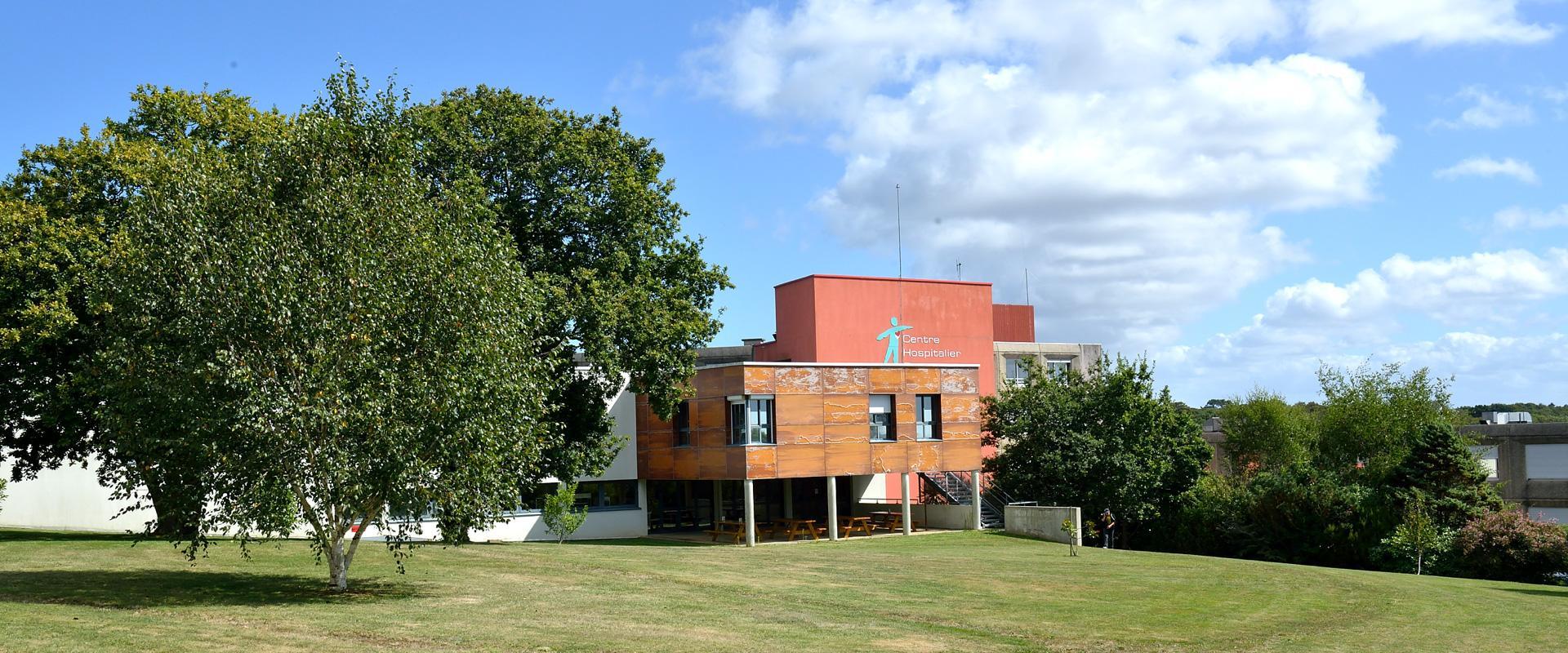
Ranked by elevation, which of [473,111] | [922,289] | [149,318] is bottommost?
[149,318]

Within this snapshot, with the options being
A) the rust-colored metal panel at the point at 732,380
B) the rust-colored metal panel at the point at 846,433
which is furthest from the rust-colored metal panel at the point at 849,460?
the rust-colored metal panel at the point at 732,380

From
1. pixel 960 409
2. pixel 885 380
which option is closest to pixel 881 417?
pixel 885 380

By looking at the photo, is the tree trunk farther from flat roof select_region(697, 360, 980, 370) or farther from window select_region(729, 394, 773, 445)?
window select_region(729, 394, 773, 445)

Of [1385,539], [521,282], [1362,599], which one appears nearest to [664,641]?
[521,282]

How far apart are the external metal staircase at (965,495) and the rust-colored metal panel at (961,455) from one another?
1766 millimetres

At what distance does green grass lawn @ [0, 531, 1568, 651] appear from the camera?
15.8 m

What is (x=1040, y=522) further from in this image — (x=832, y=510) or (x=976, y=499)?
(x=832, y=510)

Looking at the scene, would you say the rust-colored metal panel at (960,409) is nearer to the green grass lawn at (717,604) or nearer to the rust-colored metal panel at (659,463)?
the rust-colored metal panel at (659,463)

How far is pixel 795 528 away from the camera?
42156 millimetres

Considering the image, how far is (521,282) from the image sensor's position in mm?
20328

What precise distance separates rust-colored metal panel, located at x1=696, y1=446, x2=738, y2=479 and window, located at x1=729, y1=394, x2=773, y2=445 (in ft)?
2.16

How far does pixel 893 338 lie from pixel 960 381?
40.5 ft

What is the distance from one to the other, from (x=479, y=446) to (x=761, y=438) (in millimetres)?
22559

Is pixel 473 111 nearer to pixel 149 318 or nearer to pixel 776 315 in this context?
pixel 149 318
